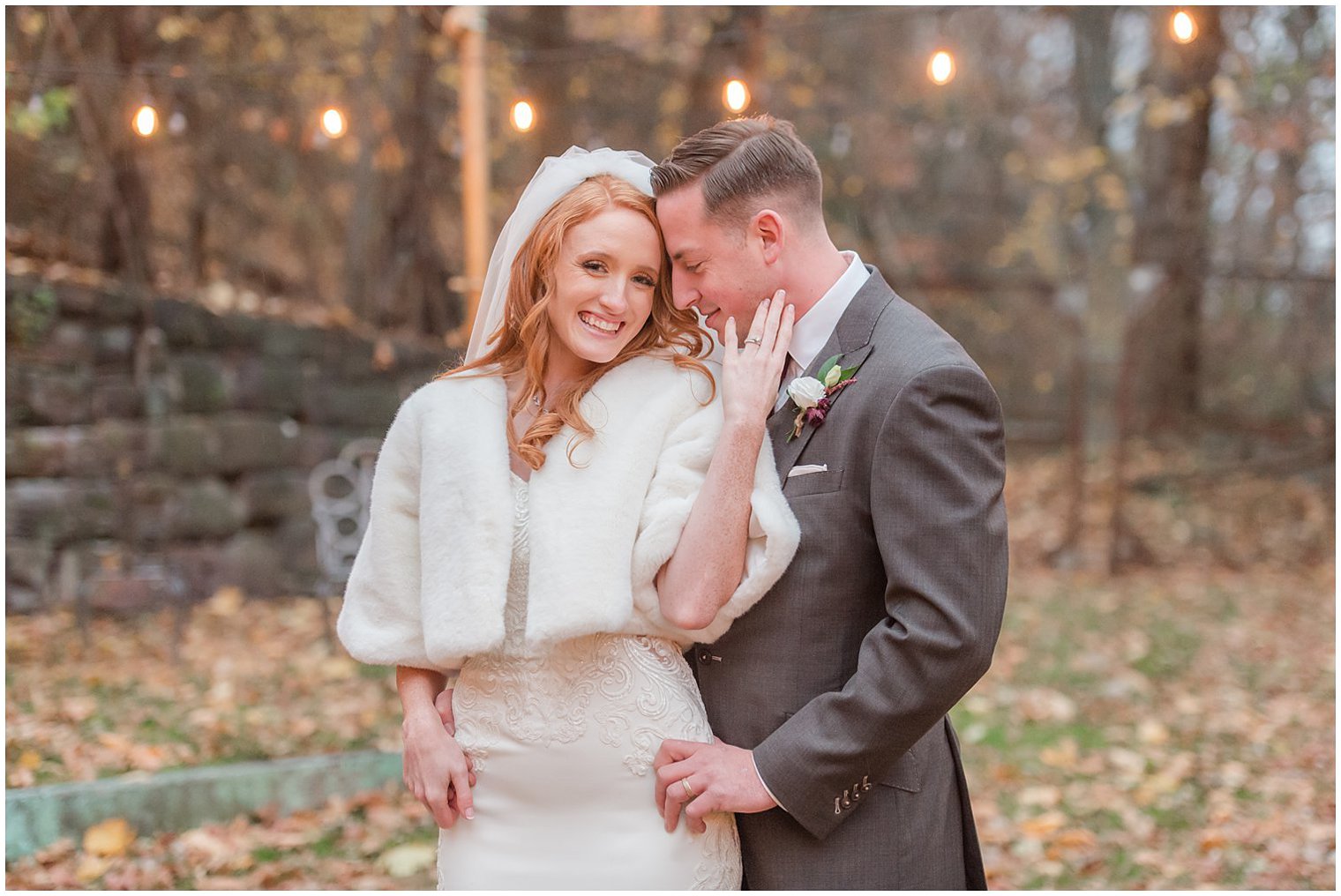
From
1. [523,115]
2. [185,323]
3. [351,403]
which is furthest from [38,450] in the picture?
[523,115]

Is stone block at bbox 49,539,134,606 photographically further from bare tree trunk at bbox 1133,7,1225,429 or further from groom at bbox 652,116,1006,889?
bare tree trunk at bbox 1133,7,1225,429

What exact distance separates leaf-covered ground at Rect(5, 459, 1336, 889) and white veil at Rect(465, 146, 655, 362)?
2.67 metres

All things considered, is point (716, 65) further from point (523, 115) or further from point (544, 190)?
point (544, 190)

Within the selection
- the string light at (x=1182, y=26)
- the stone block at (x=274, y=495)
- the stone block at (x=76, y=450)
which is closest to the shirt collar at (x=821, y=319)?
the string light at (x=1182, y=26)

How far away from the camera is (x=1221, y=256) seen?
1212 cm

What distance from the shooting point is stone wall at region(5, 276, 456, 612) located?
730 centimetres

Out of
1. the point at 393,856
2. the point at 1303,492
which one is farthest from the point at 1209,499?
the point at 393,856

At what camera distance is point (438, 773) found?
2.24m

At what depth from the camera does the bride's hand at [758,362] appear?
2.15 m

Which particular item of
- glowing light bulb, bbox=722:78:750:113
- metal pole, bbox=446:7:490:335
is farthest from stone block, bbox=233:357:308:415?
glowing light bulb, bbox=722:78:750:113

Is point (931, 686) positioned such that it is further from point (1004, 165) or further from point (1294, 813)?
point (1004, 165)

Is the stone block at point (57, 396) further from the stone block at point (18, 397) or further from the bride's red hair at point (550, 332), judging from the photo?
the bride's red hair at point (550, 332)

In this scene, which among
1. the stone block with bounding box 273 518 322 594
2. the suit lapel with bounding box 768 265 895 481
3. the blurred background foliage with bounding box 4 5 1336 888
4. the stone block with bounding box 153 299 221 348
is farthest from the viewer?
the stone block with bounding box 273 518 322 594

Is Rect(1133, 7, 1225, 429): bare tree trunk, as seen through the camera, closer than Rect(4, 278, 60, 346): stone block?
No
